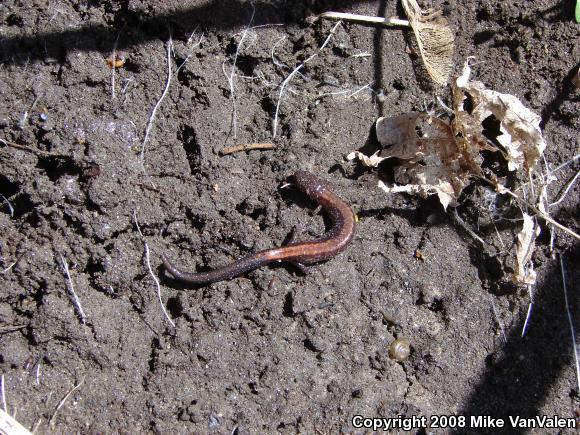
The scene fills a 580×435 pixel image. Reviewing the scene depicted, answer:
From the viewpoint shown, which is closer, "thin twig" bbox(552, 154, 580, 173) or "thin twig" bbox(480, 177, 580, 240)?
"thin twig" bbox(480, 177, 580, 240)

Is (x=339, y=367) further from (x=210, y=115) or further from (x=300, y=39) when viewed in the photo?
(x=300, y=39)

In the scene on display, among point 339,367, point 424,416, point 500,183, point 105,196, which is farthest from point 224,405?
point 500,183

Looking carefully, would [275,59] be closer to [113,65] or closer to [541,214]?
[113,65]

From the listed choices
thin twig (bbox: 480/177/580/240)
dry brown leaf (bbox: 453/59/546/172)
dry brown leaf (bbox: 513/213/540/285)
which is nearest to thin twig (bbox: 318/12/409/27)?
dry brown leaf (bbox: 453/59/546/172)

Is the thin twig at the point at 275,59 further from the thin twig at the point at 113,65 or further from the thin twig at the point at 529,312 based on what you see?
the thin twig at the point at 529,312

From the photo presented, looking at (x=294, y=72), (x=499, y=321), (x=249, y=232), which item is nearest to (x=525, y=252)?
(x=499, y=321)

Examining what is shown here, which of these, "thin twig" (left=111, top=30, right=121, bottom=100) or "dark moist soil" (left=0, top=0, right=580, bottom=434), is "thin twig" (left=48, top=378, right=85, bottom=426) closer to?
"dark moist soil" (left=0, top=0, right=580, bottom=434)
